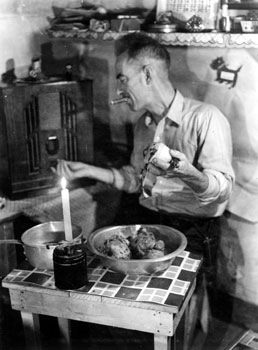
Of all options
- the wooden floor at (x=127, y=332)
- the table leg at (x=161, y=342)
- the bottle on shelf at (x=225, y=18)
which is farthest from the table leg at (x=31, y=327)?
the bottle on shelf at (x=225, y=18)

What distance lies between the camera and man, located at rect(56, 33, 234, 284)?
5.23 ft

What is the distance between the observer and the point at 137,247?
4.63ft

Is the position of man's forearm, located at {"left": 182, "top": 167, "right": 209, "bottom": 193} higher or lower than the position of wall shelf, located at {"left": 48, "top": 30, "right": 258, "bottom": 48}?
lower

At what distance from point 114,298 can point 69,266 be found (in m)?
0.15

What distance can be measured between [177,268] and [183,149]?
437 mm

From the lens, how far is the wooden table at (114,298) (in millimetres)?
1293

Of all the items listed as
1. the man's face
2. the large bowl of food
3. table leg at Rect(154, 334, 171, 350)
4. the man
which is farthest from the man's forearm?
table leg at Rect(154, 334, 171, 350)

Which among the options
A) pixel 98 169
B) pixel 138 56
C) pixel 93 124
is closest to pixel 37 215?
pixel 98 169

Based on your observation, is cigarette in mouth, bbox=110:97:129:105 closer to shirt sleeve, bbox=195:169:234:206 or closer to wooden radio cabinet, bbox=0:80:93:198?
wooden radio cabinet, bbox=0:80:93:198

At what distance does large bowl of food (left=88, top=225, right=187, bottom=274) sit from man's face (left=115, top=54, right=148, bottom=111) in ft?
1.43

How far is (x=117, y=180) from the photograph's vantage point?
182cm

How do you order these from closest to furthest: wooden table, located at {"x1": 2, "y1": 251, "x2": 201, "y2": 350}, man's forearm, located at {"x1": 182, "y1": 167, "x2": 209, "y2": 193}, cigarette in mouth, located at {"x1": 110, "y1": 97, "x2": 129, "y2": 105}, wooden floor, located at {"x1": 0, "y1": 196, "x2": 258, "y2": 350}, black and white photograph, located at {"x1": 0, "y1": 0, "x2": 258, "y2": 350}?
wooden table, located at {"x1": 2, "y1": 251, "x2": 201, "y2": 350}
black and white photograph, located at {"x1": 0, "y1": 0, "x2": 258, "y2": 350}
man's forearm, located at {"x1": 182, "y1": 167, "x2": 209, "y2": 193}
cigarette in mouth, located at {"x1": 110, "y1": 97, "x2": 129, "y2": 105}
wooden floor, located at {"x1": 0, "y1": 196, "x2": 258, "y2": 350}

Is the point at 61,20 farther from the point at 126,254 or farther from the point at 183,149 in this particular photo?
the point at 126,254

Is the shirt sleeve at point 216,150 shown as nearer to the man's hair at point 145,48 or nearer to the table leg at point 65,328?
the man's hair at point 145,48
